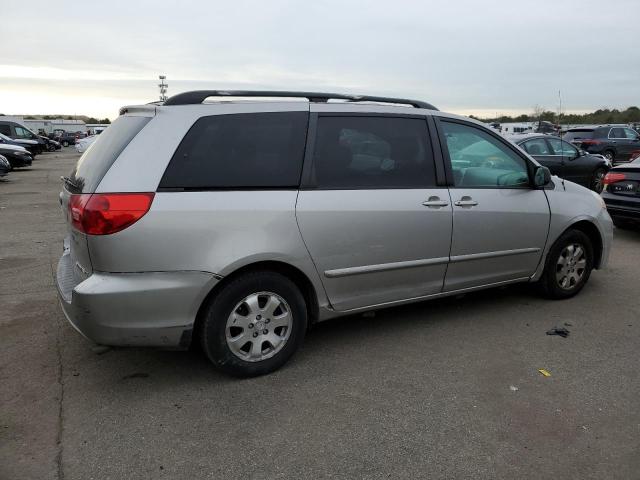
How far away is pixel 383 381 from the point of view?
11.5 ft

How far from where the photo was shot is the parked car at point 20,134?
28531 millimetres

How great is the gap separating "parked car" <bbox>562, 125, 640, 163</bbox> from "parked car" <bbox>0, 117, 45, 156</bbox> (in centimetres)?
2624

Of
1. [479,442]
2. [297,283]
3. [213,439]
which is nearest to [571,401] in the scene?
[479,442]

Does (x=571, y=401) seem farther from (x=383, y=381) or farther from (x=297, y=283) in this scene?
(x=297, y=283)

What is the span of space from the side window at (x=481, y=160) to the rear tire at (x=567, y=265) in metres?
0.75

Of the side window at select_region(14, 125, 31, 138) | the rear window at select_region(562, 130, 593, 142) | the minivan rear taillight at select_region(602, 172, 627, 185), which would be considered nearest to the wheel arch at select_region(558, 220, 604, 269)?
the minivan rear taillight at select_region(602, 172, 627, 185)

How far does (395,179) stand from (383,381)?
1434 millimetres

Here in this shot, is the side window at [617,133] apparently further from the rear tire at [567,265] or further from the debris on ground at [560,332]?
the debris on ground at [560,332]

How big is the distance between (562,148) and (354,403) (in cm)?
1091

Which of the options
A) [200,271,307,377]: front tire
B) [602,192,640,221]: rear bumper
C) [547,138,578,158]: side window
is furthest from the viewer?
[547,138,578,158]: side window

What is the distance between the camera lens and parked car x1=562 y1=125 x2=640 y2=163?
1919cm

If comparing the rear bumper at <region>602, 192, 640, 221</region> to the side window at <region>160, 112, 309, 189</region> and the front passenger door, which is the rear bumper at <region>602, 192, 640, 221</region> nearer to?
the front passenger door

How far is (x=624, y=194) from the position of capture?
7.96 m

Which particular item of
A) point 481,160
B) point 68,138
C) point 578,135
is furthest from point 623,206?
point 68,138
